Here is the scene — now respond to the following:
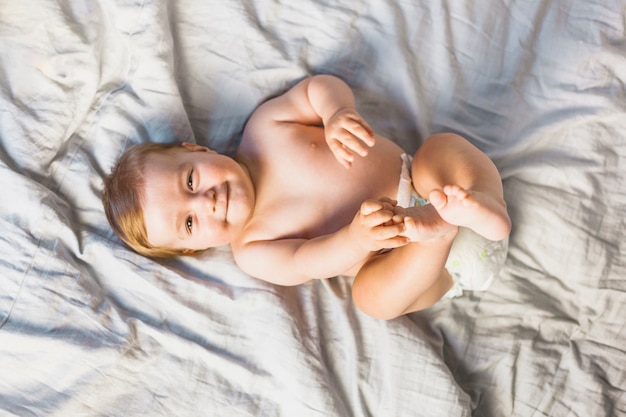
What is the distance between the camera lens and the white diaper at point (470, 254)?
4.54 ft

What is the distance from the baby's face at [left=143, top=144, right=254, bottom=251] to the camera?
132cm

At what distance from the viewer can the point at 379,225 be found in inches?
43.6

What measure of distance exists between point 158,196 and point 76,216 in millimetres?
272

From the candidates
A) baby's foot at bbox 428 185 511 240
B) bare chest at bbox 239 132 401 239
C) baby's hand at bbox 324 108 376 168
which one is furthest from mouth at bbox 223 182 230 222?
baby's foot at bbox 428 185 511 240

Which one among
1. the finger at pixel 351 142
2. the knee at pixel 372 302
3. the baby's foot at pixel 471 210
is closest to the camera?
the baby's foot at pixel 471 210

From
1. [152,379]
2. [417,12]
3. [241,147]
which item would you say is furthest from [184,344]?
[417,12]

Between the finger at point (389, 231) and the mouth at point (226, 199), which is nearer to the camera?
the finger at point (389, 231)

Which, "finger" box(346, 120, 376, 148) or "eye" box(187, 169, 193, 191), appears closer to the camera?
"finger" box(346, 120, 376, 148)

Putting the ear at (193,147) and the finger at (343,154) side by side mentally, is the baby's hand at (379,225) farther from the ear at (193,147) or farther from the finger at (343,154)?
the ear at (193,147)

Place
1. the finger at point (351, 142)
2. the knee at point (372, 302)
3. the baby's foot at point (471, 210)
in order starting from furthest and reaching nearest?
the knee at point (372, 302) → the finger at point (351, 142) → the baby's foot at point (471, 210)

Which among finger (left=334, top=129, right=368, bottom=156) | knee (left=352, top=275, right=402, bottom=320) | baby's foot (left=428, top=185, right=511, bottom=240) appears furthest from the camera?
knee (left=352, top=275, right=402, bottom=320)

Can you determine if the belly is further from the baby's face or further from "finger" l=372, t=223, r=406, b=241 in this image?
"finger" l=372, t=223, r=406, b=241

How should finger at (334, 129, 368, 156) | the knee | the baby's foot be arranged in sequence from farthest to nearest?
1. the knee
2. finger at (334, 129, 368, 156)
3. the baby's foot

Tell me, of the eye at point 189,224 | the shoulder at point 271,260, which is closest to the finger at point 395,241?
the shoulder at point 271,260
